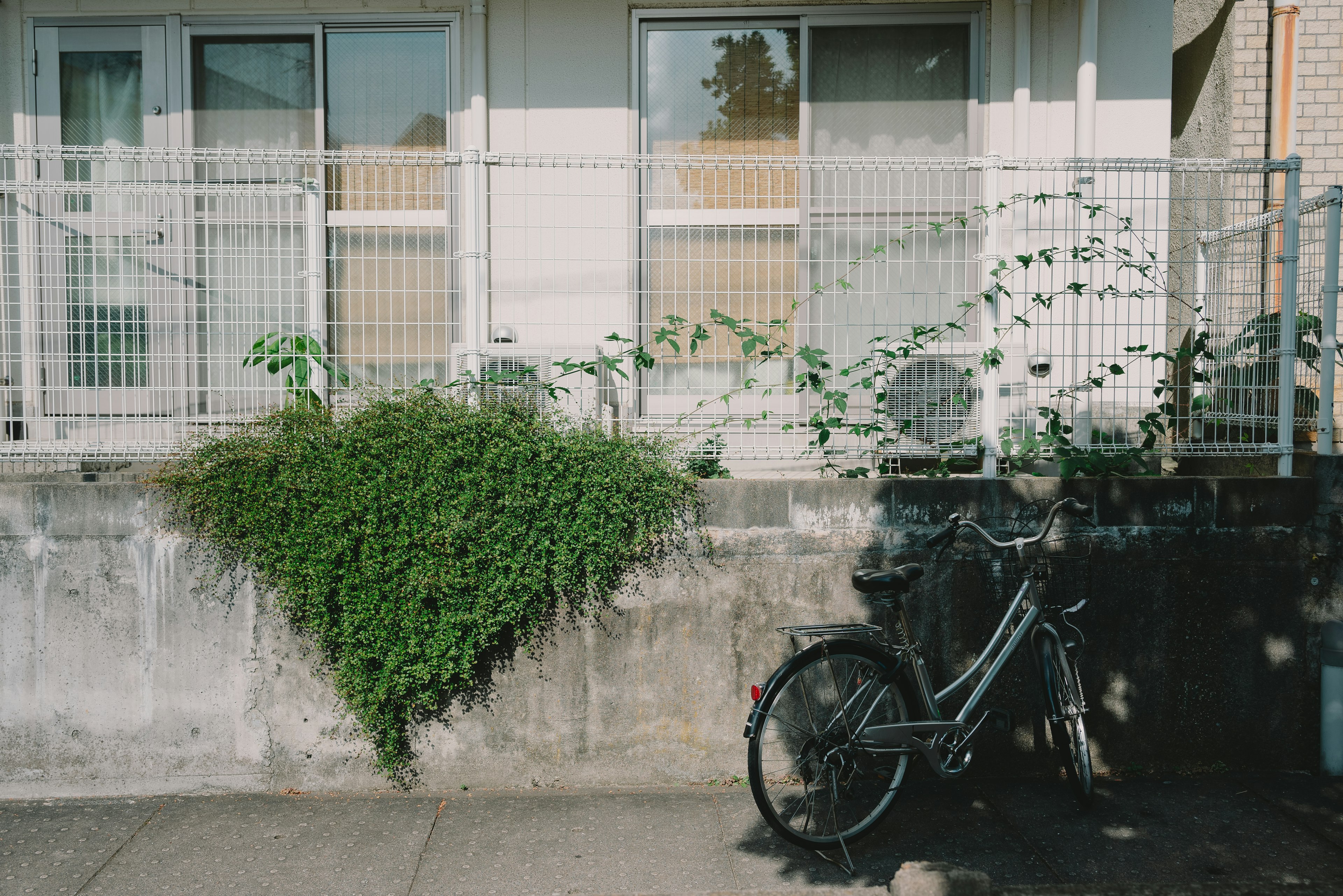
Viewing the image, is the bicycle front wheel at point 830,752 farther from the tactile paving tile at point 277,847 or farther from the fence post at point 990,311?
the tactile paving tile at point 277,847

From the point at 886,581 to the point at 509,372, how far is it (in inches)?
76.7

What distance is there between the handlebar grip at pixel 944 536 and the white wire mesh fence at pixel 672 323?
683 mm

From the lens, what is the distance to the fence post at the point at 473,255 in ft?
13.3

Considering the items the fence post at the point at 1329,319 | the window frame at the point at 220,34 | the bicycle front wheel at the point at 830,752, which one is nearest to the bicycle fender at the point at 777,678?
the bicycle front wheel at the point at 830,752

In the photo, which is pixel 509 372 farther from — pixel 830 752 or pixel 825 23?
pixel 825 23

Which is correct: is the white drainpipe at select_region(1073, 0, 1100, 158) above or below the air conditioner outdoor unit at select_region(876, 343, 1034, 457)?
above

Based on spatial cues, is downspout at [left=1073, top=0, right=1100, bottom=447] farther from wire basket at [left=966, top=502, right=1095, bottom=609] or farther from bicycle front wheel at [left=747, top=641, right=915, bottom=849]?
bicycle front wheel at [left=747, top=641, right=915, bottom=849]

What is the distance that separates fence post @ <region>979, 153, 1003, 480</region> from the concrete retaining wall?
220 mm

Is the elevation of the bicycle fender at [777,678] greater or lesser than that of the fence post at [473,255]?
lesser

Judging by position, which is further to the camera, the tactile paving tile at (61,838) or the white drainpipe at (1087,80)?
the white drainpipe at (1087,80)

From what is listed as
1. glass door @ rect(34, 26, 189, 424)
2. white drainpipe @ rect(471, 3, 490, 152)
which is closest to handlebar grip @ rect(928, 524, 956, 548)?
glass door @ rect(34, 26, 189, 424)

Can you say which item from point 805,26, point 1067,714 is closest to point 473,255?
point 805,26

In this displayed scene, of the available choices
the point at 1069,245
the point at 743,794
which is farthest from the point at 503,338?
the point at 1069,245

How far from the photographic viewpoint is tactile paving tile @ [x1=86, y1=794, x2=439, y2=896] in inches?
124
